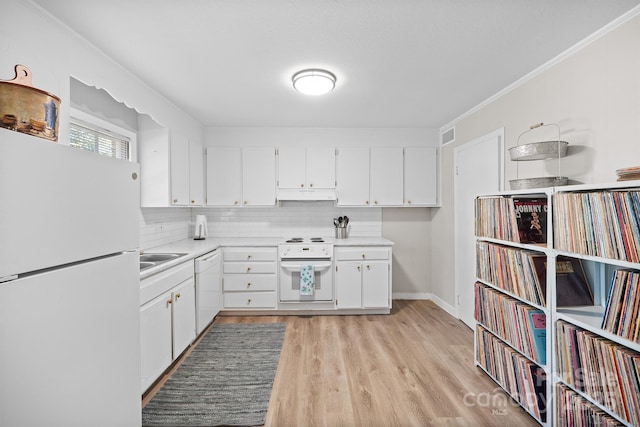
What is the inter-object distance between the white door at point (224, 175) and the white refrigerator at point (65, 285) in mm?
2620

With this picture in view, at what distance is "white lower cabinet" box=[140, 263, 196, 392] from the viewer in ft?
6.70

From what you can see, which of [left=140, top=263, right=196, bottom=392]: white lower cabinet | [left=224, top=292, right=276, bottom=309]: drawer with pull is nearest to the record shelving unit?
[left=224, top=292, right=276, bottom=309]: drawer with pull

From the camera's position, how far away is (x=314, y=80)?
2.35 m

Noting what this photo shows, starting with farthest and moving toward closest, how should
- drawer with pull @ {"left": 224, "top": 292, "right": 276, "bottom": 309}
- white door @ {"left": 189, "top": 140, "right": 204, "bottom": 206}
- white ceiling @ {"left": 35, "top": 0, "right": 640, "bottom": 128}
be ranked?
drawer with pull @ {"left": 224, "top": 292, "right": 276, "bottom": 309} < white door @ {"left": 189, "top": 140, "right": 204, "bottom": 206} < white ceiling @ {"left": 35, "top": 0, "right": 640, "bottom": 128}

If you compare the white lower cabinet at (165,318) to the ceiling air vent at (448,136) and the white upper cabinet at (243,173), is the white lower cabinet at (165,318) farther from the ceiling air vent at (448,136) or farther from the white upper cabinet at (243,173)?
the ceiling air vent at (448,136)

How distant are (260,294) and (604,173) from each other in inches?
132

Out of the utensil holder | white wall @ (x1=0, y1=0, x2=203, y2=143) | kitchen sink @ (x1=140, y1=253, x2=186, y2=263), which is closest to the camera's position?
white wall @ (x1=0, y1=0, x2=203, y2=143)

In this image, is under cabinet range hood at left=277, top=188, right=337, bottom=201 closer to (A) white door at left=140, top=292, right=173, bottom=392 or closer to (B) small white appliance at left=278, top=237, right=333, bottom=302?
(B) small white appliance at left=278, top=237, right=333, bottom=302

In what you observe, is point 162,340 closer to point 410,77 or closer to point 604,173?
point 410,77

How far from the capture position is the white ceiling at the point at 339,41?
5.27ft

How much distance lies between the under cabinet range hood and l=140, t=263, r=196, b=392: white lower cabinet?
5.11ft

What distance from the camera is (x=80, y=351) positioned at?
103 centimetres

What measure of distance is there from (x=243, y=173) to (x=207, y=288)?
1567 millimetres

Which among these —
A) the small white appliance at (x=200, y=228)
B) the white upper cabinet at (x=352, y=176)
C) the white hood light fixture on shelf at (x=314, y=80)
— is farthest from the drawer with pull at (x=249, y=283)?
the white hood light fixture on shelf at (x=314, y=80)
